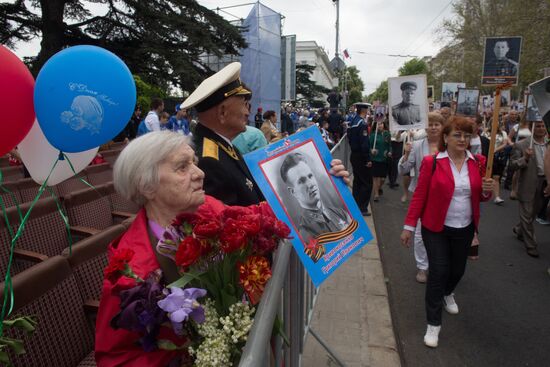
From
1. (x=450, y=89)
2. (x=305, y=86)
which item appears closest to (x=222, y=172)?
(x=450, y=89)

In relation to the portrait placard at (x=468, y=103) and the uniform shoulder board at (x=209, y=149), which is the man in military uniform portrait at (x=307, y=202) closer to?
the uniform shoulder board at (x=209, y=149)

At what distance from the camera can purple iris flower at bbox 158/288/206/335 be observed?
3.16 ft

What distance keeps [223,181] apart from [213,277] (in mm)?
823

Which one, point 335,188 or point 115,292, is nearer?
point 115,292

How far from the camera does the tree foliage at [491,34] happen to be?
1839cm

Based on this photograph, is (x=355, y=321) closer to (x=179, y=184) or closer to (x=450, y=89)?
(x=179, y=184)

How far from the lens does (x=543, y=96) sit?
3.04 meters

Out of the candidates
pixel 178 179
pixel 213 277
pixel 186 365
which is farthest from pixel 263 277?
pixel 178 179

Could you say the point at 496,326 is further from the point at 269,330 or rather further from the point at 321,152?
the point at 269,330

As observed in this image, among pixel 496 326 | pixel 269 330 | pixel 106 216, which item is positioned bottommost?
pixel 496 326

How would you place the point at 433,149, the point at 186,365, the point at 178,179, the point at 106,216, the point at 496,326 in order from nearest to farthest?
1. the point at 186,365
2. the point at 178,179
3. the point at 496,326
4. the point at 106,216
5. the point at 433,149

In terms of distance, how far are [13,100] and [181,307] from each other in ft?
4.17

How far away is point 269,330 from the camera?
3.48 ft

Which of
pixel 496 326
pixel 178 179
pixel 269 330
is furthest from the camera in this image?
pixel 496 326
